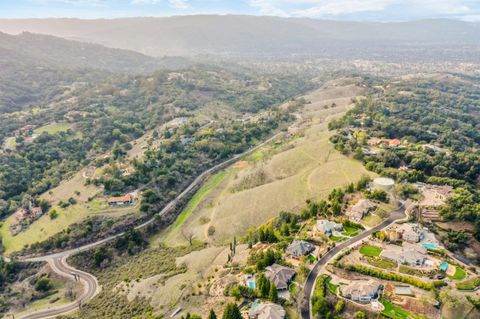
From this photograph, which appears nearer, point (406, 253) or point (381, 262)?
point (381, 262)

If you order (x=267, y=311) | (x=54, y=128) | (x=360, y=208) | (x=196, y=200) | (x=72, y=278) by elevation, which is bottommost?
(x=72, y=278)

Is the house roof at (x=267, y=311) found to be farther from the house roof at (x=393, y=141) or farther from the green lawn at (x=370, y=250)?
the house roof at (x=393, y=141)

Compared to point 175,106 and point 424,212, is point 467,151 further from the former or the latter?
point 175,106

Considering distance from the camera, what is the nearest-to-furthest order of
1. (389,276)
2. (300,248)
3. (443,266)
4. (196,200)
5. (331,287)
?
1. (331,287)
2. (389,276)
3. (443,266)
4. (300,248)
5. (196,200)

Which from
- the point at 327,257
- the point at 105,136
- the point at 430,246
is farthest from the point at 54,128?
the point at 430,246

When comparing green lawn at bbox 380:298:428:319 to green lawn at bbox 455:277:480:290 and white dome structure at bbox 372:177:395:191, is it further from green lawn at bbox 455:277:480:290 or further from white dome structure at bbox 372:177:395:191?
white dome structure at bbox 372:177:395:191

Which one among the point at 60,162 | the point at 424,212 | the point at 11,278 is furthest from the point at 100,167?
the point at 424,212

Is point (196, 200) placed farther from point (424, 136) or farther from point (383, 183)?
point (424, 136)
